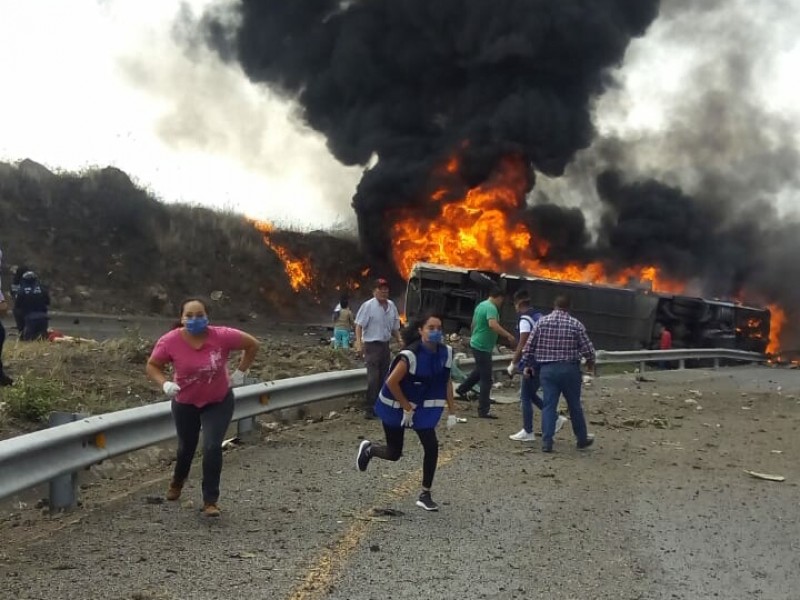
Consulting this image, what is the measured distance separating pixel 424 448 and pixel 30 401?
Result: 387cm

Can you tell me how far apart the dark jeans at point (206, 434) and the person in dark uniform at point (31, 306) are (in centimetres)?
931

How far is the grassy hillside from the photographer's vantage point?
2775cm

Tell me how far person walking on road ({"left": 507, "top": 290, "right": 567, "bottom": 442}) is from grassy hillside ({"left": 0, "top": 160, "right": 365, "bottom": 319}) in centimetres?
1896

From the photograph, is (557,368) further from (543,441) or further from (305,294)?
(305,294)

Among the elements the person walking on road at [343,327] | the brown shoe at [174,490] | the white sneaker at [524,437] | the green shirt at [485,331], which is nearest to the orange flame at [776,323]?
the person walking on road at [343,327]

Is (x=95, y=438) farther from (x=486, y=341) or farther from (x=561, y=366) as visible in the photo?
(x=486, y=341)

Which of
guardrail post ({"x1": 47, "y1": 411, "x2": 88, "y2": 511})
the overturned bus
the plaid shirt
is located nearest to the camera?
guardrail post ({"x1": 47, "y1": 411, "x2": 88, "y2": 511})

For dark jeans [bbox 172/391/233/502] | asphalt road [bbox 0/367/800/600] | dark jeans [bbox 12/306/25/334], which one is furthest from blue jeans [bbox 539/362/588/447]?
dark jeans [bbox 12/306/25/334]

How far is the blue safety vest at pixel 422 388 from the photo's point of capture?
6.07 metres

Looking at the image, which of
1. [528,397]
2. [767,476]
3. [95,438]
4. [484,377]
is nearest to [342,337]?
[484,377]

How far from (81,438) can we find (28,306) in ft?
31.7

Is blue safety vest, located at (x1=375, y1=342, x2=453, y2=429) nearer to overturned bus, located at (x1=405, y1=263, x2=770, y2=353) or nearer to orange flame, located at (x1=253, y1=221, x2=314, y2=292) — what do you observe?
overturned bus, located at (x1=405, y1=263, x2=770, y2=353)

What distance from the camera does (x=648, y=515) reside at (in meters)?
5.99

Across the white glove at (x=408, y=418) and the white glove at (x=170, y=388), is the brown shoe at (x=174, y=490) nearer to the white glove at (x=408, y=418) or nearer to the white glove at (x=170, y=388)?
the white glove at (x=170, y=388)
